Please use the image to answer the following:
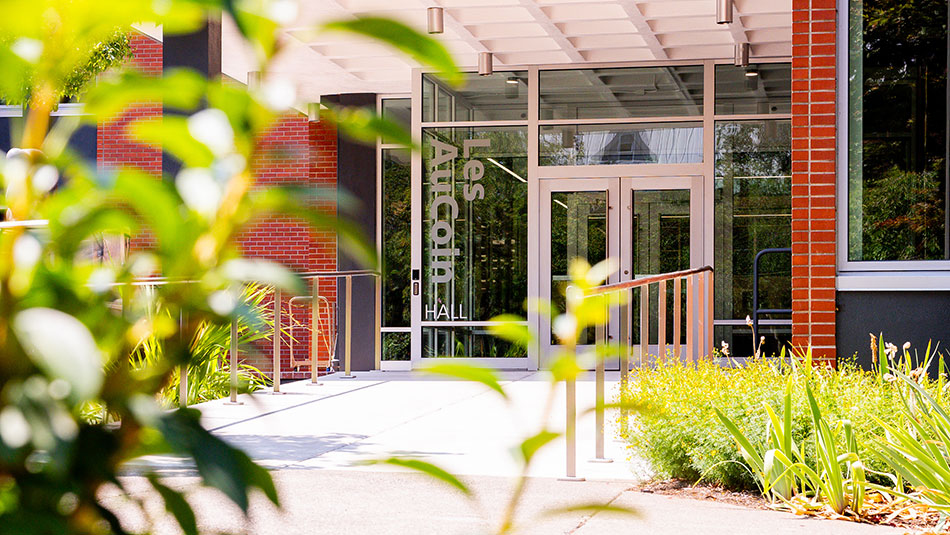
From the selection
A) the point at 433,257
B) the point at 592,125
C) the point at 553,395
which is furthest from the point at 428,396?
the point at 553,395

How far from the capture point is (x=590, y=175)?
41.2 ft

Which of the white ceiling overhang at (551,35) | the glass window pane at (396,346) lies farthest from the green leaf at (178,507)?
the glass window pane at (396,346)

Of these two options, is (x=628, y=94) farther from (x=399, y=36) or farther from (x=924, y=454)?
(x=399, y=36)

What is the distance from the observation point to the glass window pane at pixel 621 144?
12469 mm

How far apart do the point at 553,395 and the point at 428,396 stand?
8.50m

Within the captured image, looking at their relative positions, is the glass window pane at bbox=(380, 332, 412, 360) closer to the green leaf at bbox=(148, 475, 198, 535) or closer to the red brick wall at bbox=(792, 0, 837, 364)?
the red brick wall at bbox=(792, 0, 837, 364)

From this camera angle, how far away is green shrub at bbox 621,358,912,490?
468 centimetres

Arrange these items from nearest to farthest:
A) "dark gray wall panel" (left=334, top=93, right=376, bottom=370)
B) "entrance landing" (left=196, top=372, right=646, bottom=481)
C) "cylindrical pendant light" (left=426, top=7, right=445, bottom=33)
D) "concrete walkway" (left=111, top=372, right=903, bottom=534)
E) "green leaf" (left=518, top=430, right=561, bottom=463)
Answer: "green leaf" (left=518, top=430, right=561, bottom=463), "concrete walkway" (left=111, top=372, right=903, bottom=534), "entrance landing" (left=196, top=372, right=646, bottom=481), "cylindrical pendant light" (left=426, top=7, right=445, bottom=33), "dark gray wall panel" (left=334, top=93, right=376, bottom=370)

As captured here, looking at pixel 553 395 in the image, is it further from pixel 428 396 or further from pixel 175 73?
pixel 428 396

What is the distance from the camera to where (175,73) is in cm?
48

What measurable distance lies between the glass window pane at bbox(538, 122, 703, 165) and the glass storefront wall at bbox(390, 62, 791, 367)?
0.01 meters

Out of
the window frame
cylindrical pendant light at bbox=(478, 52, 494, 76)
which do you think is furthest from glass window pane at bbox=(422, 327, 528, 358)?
the window frame

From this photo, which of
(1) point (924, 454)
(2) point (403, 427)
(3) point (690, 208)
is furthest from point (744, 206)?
(1) point (924, 454)

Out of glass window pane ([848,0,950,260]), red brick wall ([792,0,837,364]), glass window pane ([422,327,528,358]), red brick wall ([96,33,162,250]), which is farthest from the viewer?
red brick wall ([96,33,162,250])
